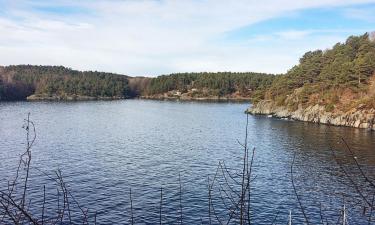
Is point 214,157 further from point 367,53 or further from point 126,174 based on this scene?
point 367,53

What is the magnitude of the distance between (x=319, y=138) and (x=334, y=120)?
89.8 ft

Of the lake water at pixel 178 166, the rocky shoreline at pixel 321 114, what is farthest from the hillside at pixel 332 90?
the lake water at pixel 178 166

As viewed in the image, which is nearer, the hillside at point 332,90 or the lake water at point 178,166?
the lake water at point 178,166

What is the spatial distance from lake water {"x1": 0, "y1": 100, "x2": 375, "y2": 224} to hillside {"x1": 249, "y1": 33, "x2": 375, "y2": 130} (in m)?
12.2

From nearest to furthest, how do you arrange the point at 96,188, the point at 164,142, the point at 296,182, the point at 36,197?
1. the point at 36,197
2. the point at 96,188
3. the point at 296,182
4. the point at 164,142

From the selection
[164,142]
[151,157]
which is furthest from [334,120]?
[151,157]

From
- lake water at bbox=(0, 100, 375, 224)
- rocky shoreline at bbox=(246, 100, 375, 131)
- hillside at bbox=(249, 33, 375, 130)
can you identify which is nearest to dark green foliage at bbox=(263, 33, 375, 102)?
hillside at bbox=(249, 33, 375, 130)

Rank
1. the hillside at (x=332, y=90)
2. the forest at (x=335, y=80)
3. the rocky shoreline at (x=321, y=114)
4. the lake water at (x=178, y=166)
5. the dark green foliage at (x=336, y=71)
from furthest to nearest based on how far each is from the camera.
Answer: the dark green foliage at (x=336, y=71), the forest at (x=335, y=80), the hillside at (x=332, y=90), the rocky shoreline at (x=321, y=114), the lake water at (x=178, y=166)

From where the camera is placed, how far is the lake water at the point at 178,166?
38.2 m

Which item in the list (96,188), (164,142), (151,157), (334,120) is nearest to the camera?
(96,188)

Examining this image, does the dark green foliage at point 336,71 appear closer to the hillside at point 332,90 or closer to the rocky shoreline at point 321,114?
the hillside at point 332,90

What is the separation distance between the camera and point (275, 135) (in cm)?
8781

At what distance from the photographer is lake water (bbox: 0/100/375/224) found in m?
38.2

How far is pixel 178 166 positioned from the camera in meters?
56.1
